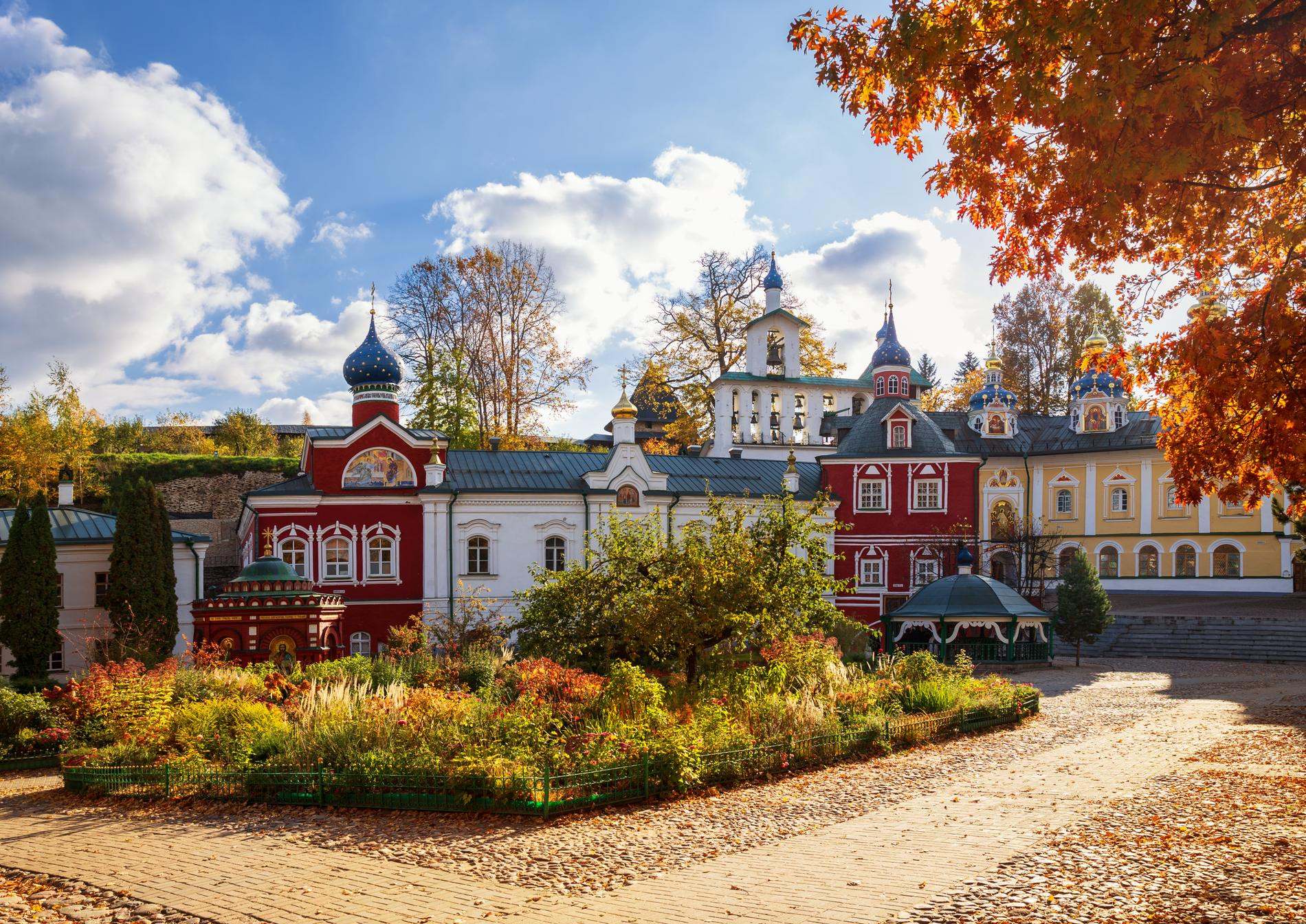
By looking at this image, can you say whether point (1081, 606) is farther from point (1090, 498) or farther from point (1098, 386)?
point (1098, 386)

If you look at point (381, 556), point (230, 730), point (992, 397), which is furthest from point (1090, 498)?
point (230, 730)

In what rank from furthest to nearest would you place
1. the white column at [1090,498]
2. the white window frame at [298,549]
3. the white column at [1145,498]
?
the white column at [1090,498] → the white column at [1145,498] → the white window frame at [298,549]

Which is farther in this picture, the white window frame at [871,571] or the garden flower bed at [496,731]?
the white window frame at [871,571]

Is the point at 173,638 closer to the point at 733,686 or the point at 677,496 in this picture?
the point at 677,496

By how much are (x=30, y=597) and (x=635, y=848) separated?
21777mm

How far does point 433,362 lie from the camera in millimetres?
39781

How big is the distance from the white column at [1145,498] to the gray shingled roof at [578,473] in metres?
17.5

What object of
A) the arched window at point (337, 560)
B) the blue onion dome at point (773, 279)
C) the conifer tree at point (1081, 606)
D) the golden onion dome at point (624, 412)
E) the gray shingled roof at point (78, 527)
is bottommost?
the conifer tree at point (1081, 606)

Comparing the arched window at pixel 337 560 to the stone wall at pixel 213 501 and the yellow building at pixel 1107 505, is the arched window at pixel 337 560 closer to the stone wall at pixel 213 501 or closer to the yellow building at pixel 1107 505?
the stone wall at pixel 213 501

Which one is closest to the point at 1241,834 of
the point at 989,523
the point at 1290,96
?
the point at 1290,96

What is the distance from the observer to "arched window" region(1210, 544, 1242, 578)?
4125 centimetres

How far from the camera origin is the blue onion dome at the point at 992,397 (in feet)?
157

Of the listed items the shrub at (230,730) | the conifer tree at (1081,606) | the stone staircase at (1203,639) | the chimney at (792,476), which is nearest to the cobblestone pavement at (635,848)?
the shrub at (230,730)

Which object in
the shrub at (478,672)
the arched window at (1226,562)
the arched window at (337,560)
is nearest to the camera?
the shrub at (478,672)
